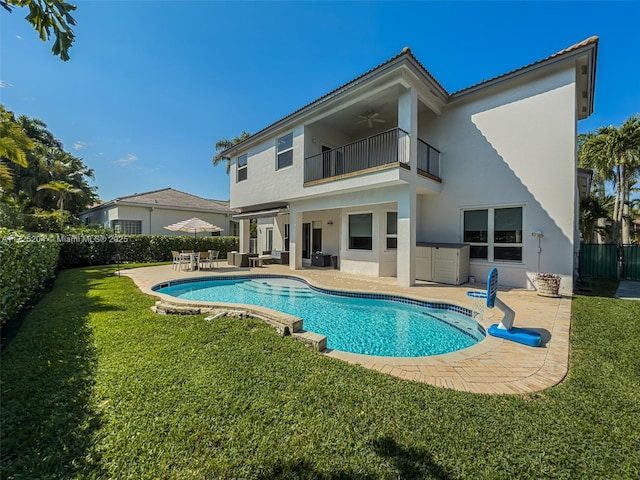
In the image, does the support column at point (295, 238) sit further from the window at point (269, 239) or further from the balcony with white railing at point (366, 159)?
the window at point (269, 239)

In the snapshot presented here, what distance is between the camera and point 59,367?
4887 millimetres

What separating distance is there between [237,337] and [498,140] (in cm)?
1484

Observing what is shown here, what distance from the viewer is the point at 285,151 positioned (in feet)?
62.0

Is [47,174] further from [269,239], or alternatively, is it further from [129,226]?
[269,239]

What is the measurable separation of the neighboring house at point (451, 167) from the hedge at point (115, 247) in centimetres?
Result: 1422

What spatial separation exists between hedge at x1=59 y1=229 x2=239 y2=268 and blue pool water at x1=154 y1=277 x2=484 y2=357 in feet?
41.9

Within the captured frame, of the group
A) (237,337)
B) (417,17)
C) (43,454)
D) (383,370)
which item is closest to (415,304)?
(383,370)

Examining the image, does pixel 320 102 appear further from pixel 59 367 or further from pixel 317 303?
pixel 59 367

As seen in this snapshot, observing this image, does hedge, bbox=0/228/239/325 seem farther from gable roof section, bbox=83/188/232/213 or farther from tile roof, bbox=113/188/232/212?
tile roof, bbox=113/188/232/212

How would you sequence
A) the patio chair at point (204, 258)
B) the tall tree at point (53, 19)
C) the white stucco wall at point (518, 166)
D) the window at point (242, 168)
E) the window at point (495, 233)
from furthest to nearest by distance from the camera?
1. the window at point (242, 168)
2. the patio chair at point (204, 258)
3. the window at point (495, 233)
4. the white stucco wall at point (518, 166)
5. the tall tree at point (53, 19)

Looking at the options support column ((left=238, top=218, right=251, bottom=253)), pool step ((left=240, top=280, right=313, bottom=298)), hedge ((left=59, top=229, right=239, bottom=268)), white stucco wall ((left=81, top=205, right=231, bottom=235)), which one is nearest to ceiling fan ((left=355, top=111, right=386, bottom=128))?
pool step ((left=240, top=280, right=313, bottom=298))

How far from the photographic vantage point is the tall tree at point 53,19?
108 inches

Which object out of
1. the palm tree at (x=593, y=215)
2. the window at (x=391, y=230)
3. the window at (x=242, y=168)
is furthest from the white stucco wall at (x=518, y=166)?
the palm tree at (x=593, y=215)

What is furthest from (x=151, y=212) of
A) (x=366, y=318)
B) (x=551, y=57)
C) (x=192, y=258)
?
(x=551, y=57)
